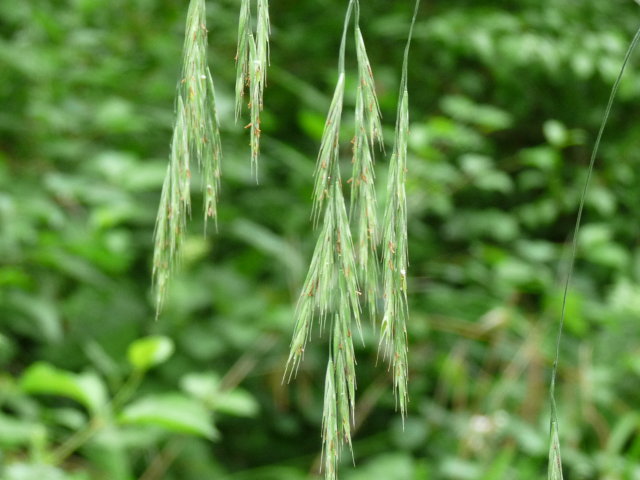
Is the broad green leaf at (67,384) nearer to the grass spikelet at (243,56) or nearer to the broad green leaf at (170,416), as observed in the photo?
the broad green leaf at (170,416)

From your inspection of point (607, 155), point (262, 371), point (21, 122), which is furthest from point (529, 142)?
point (21, 122)

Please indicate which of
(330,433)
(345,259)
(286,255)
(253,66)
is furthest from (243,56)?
(286,255)

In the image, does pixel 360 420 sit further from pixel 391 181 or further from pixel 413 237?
pixel 391 181

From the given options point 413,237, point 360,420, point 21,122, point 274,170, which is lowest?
point 360,420

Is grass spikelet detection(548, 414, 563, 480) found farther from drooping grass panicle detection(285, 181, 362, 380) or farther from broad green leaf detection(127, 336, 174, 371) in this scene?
broad green leaf detection(127, 336, 174, 371)

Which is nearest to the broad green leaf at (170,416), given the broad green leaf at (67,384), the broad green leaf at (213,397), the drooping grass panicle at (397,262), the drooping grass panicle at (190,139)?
the broad green leaf at (67,384)

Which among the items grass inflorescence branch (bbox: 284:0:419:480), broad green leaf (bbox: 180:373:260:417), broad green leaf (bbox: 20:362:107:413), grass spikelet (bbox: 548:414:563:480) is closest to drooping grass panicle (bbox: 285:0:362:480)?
grass inflorescence branch (bbox: 284:0:419:480)
